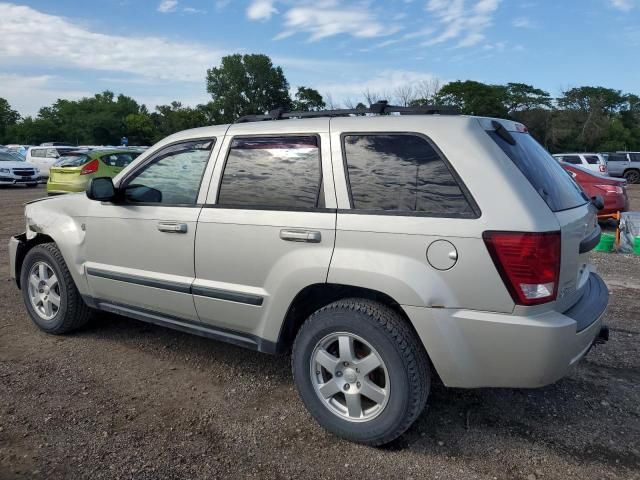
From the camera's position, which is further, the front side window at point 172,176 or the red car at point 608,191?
the red car at point 608,191

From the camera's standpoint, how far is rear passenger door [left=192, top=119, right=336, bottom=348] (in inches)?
119

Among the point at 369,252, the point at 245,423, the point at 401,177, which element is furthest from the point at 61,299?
the point at 401,177

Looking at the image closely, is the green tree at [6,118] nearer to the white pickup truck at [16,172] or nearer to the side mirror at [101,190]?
the white pickup truck at [16,172]

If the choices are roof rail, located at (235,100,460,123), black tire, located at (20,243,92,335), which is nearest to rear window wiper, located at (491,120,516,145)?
roof rail, located at (235,100,460,123)

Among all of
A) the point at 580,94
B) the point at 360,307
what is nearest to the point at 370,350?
the point at 360,307

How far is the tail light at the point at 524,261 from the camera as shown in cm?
251

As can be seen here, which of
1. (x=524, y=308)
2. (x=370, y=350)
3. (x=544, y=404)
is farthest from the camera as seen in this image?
(x=544, y=404)

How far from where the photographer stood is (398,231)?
2.75m

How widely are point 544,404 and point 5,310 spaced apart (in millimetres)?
4874

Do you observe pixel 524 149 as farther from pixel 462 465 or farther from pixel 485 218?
pixel 462 465

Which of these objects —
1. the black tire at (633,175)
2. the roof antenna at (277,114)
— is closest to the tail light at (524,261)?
the roof antenna at (277,114)

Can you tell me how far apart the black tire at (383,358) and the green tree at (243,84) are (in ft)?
282

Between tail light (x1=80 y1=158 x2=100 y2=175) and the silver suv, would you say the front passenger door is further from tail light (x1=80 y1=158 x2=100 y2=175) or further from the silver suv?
tail light (x1=80 y1=158 x2=100 y2=175)

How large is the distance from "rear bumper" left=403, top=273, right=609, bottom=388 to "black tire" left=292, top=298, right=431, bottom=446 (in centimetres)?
10
